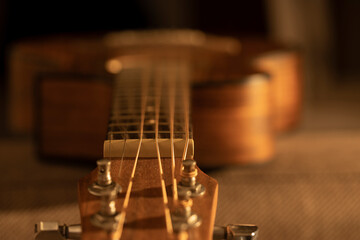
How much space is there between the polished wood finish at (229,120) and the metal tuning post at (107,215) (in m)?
0.39

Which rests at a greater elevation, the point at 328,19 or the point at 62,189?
the point at 328,19

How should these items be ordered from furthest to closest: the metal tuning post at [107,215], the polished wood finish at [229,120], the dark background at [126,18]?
1. the dark background at [126,18]
2. the polished wood finish at [229,120]
3. the metal tuning post at [107,215]

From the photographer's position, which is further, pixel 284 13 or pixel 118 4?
pixel 118 4

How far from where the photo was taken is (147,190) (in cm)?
37

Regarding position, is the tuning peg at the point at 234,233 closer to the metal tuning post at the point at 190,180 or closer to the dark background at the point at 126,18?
the metal tuning post at the point at 190,180

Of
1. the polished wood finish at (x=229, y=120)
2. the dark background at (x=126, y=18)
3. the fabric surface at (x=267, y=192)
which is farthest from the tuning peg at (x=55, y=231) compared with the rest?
the dark background at (x=126, y=18)

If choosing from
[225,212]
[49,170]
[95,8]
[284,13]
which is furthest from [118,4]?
[225,212]

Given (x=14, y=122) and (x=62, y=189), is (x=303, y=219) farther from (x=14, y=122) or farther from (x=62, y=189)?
(x=14, y=122)

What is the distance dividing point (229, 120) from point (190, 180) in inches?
15.4

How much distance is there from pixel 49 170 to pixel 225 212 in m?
0.30

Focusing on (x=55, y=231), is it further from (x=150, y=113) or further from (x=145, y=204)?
(x=150, y=113)

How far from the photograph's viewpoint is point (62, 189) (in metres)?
0.72

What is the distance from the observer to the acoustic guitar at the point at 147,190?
325mm

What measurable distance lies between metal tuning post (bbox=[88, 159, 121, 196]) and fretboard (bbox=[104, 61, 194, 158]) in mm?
61
